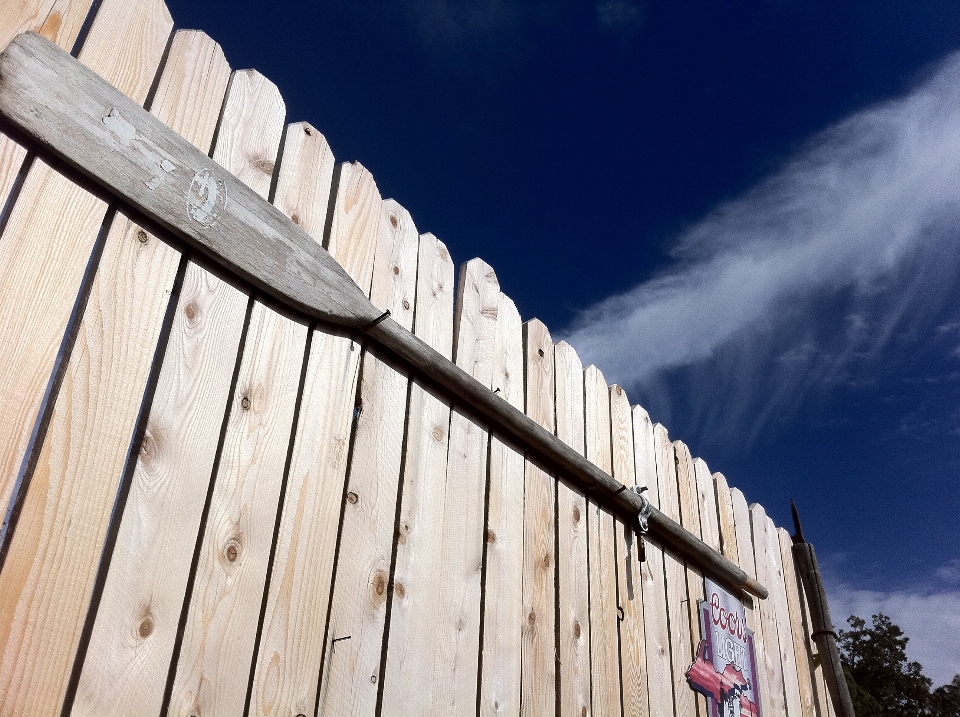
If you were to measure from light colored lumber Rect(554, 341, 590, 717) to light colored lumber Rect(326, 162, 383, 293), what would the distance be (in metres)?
0.91

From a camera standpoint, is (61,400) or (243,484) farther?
(243,484)

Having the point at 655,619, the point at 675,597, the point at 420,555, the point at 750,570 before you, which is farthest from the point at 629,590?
the point at 750,570

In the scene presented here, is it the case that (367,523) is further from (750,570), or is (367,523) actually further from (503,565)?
(750,570)

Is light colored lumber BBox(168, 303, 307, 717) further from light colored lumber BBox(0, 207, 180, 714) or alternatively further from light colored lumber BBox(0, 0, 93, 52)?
light colored lumber BBox(0, 0, 93, 52)

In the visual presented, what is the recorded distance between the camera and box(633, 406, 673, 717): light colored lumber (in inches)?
95.7

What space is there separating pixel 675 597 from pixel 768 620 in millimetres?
907

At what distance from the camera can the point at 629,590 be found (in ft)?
8.16

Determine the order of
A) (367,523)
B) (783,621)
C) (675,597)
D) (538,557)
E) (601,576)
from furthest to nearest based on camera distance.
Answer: (783,621)
(675,597)
(601,576)
(538,557)
(367,523)

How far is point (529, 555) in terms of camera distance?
6.99ft

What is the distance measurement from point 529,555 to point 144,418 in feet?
3.89

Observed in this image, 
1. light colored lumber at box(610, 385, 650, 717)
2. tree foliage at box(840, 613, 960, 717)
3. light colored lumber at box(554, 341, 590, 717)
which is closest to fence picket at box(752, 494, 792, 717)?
light colored lumber at box(610, 385, 650, 717)

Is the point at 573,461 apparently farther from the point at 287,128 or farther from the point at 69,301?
the point at 69,301

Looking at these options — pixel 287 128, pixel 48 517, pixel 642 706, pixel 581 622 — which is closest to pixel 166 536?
pixel 48 517

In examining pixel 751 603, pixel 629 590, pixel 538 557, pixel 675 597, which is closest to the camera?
pixel 538 557
